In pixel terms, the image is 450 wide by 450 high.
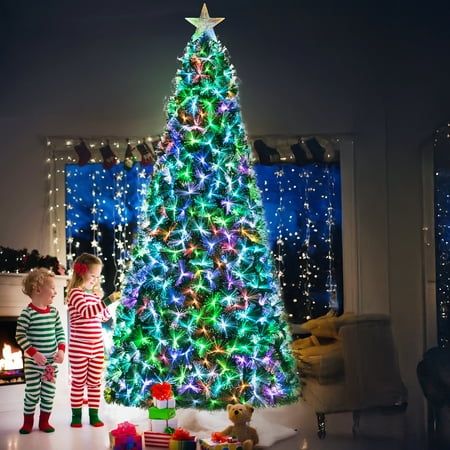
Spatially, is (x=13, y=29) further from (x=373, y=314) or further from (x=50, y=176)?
(x=373, y=314)

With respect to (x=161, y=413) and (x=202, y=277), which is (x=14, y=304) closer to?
(x=202, y=277)

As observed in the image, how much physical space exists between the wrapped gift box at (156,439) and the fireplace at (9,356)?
4.90 feet

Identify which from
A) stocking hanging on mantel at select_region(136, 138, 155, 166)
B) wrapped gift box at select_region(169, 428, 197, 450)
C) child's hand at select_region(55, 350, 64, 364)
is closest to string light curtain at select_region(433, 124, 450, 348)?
wrapped gift box at select_region(169, 428, 197, 450)

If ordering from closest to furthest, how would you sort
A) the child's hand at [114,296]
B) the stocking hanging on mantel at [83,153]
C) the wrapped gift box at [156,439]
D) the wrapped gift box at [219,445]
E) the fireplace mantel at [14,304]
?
the wrapped gift box at [219,445] < the wrapped gift box at [156,439] < the fireplace mantel at [14,304] < the child's hand at [114,296] < the stocking hanging on mantel at [83,153]

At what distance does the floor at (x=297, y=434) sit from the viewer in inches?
165

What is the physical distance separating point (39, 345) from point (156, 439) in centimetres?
89

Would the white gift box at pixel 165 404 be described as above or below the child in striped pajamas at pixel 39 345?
below

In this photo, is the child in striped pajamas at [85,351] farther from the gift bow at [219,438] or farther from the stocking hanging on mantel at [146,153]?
the stocking hanging on mantel at [146,153]

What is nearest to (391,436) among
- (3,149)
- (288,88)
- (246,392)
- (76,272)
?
(246,392)

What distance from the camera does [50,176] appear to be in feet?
20.5

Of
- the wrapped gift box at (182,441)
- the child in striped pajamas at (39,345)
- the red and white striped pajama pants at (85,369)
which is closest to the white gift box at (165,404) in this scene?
the wrapped gift box at (182,441)

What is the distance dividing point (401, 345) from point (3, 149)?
3340 millimetres

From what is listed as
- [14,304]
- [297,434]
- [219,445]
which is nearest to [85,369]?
[14,304]

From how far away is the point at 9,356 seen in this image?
5.29 metres
